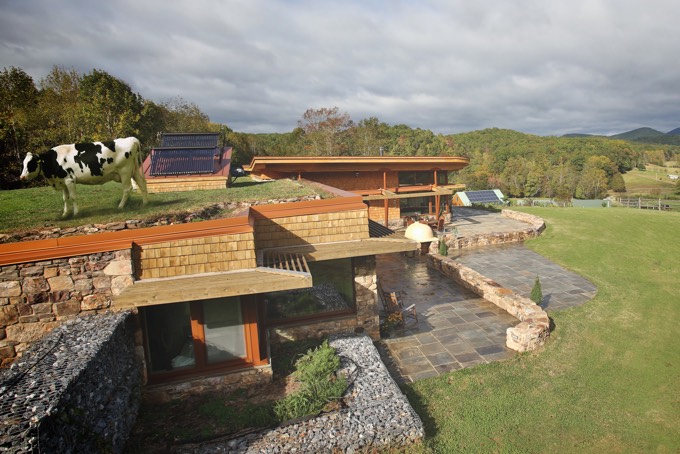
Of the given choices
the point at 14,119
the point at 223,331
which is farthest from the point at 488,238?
the point at 14,119

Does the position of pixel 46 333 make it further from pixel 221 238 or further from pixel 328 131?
pixel 328 131

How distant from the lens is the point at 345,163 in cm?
2123

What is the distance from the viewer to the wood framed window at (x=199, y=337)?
24.1ft

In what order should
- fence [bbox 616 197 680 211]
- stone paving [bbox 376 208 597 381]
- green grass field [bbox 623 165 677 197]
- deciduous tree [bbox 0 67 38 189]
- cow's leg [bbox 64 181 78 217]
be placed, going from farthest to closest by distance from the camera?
1. green grass field [bbox 623 165 677 197]
2. fence [bbox 616 197 680 211]
3. deciduous tree [bbox 0 67 38 189]
4. stone paving [bbox 376 208 597 381]
5. cow's leg [bbox 64 181 78 217]

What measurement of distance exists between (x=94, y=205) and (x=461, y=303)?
12.4 metres

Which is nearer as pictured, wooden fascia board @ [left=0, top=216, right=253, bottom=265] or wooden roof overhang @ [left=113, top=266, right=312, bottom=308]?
wooden fascia board @ [left=0, top=216, right=253, bottom=265]

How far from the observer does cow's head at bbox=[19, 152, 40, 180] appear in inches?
277

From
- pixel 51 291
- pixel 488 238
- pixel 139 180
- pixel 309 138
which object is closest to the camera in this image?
pixel 51 291

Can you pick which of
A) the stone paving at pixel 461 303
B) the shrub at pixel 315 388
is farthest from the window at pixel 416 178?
the shrub at pixel 315 388

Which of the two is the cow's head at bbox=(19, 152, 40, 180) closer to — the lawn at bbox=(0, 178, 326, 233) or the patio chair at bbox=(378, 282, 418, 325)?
the lawn at bbox=(0, 178, 326, 233)

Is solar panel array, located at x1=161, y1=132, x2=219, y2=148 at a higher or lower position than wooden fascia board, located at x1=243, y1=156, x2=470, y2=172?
higher

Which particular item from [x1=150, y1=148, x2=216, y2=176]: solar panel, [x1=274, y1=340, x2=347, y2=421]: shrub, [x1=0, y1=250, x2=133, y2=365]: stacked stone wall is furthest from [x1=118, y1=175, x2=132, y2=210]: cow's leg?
[x1=274, y1=340, x2=347, y2=421]: shrub

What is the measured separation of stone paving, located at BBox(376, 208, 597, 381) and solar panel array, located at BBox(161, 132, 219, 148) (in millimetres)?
10964

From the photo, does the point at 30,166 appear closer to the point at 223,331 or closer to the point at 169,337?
the point at 169,337
